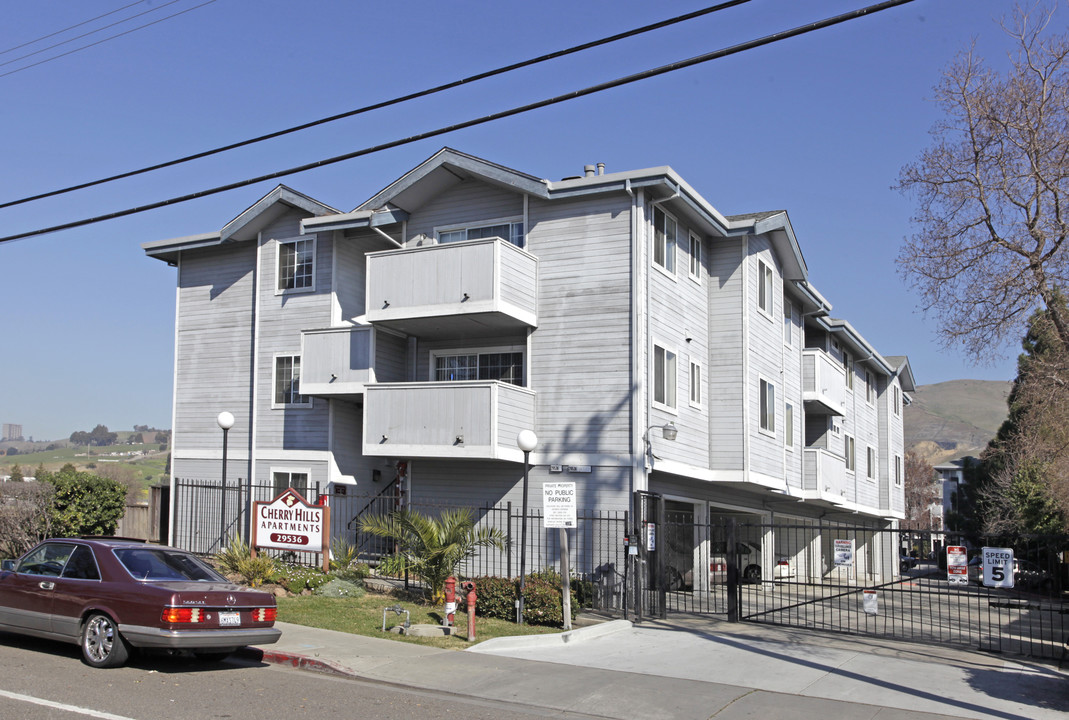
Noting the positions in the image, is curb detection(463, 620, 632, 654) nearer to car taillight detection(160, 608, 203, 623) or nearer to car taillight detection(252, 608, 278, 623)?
car taillight detection(252, 608, 278, 623)

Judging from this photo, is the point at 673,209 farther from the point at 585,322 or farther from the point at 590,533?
the point at 590,533

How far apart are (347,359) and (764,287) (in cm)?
1127

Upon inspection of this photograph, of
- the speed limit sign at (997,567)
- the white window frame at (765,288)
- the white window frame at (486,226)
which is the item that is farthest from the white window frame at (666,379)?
the speed limit sign at (997,567)

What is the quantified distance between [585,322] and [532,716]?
Result: 38.9ft

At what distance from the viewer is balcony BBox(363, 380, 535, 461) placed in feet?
65.7

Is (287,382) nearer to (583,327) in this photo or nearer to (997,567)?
(583,327)

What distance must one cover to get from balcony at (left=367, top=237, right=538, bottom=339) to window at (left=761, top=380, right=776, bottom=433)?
7494 mm

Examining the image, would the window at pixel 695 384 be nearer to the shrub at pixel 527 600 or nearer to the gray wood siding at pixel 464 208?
the gray wood siding at pixel 464 208

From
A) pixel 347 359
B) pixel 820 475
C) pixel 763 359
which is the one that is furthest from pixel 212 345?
pixel 820 475

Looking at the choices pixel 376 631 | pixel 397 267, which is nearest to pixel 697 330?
pixel 397 267

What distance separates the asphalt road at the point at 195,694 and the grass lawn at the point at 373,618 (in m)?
2.68

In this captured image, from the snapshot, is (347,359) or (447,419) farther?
(347,359)

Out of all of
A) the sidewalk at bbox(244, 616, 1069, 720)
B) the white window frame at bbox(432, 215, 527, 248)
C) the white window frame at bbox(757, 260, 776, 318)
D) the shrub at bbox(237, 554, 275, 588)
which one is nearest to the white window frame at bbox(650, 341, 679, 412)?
the white window frame at bbox(432, 215, 527, 248)

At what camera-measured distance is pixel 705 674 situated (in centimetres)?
1279
